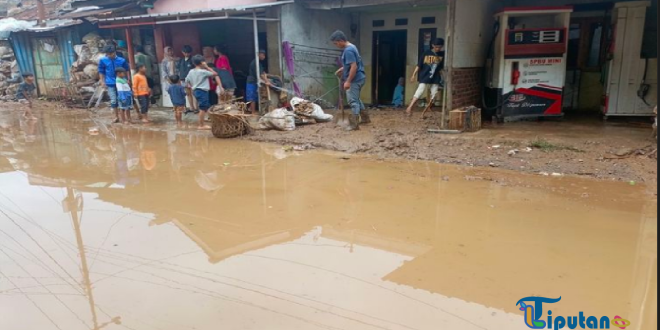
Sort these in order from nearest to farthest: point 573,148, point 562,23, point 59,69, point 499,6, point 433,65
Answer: point 573,148, point 562,23, point 433,65, point 499,6, point 59,69

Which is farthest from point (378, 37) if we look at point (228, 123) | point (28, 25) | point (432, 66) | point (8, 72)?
point (8, 72)

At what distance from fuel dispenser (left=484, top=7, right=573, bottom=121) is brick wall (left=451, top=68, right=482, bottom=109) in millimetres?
331

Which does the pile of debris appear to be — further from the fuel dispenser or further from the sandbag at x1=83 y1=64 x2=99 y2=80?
the fuel dispenser

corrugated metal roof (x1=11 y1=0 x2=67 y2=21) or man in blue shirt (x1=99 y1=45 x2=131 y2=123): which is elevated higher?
corrugated metal roof (x1=11 y1=0 x2=67 y2=21)

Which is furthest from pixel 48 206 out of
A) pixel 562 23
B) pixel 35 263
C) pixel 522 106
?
pixel 562 23

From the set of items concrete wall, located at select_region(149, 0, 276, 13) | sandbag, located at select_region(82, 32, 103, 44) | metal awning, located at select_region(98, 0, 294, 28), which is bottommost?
sandbag, located at select_region(82, 32, 103, 44)

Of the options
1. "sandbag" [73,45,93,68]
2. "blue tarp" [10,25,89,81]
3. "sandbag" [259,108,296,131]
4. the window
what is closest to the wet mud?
"sandbag" [259,108,296,131]

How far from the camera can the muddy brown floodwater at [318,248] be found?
9.36ft

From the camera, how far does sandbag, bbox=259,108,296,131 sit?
8742 mm

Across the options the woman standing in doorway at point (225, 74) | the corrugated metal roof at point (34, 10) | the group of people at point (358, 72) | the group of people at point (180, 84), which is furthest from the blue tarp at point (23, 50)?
the group of people at point (358, 72)

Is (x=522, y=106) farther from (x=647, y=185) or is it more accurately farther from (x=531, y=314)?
(x=531, y=314)

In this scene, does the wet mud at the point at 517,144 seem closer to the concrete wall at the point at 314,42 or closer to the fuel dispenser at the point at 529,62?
the fuel dispenser at the point at 529,62

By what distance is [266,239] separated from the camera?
395cm

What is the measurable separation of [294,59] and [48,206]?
6.86m
